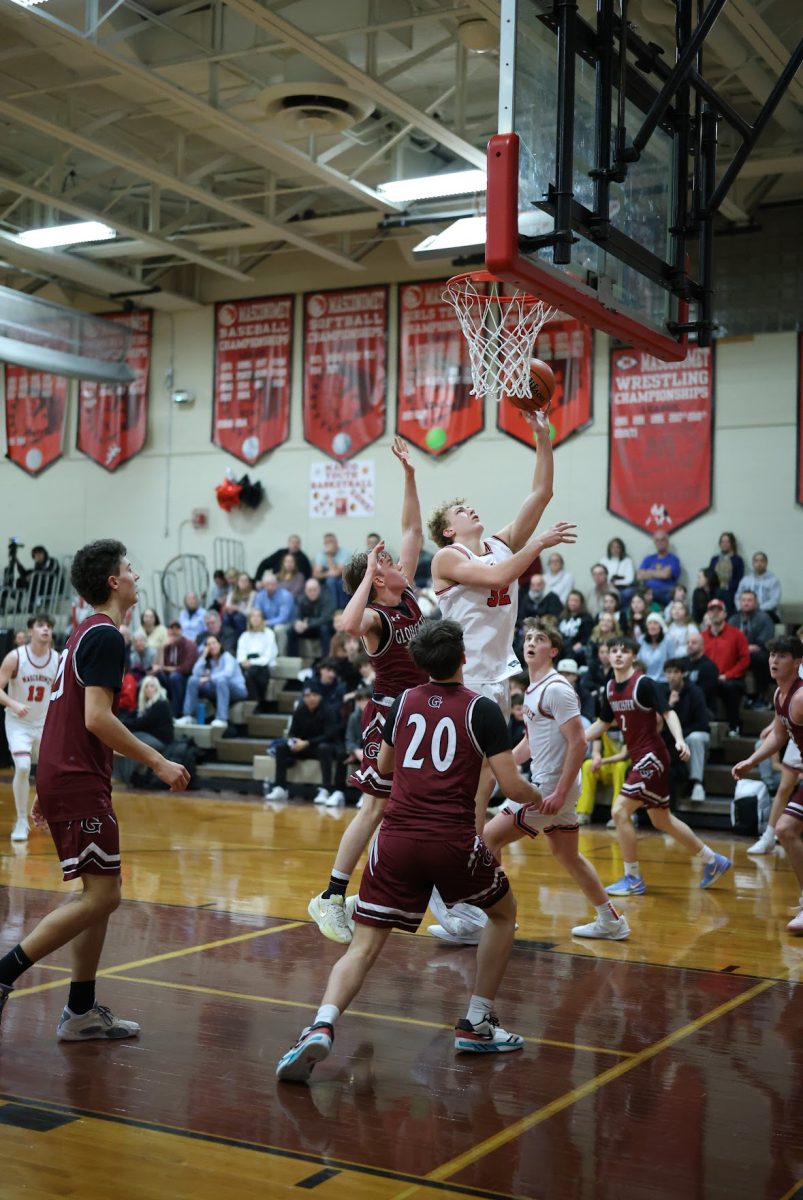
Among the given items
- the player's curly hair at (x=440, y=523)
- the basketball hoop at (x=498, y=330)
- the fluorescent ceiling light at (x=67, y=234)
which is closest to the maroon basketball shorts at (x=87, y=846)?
the player's curly hair at (x=440, y=523)

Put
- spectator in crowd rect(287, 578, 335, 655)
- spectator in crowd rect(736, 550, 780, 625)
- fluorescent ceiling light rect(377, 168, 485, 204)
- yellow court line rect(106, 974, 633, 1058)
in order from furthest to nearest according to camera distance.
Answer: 1. spectator in crowd rect(287, 578, 335, 655)
2. spectator in crowd rect(736, 550, 780, 625)
3. fluorescent ceiling light rect(377, 168, 485, 204)
4. yellow court line rect(106, 974, 633, 1058)

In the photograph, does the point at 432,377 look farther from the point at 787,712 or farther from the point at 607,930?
the point at 607,930

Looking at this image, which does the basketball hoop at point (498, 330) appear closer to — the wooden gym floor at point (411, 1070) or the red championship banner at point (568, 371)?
the wooden gym floor at point (411, 1070)

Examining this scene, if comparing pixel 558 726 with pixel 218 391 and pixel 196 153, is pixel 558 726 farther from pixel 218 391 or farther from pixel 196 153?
pixel 218 391

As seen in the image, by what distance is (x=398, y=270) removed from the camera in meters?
18.8

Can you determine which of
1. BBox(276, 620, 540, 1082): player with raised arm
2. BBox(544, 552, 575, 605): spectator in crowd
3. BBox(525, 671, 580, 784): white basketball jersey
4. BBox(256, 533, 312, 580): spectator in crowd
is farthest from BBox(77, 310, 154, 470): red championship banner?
BBox(276, 620, 540, 1082): player with raised arm

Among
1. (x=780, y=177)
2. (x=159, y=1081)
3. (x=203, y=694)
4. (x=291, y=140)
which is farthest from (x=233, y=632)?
(x=159, y=1081)

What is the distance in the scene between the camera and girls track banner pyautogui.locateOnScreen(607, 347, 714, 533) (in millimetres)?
16734

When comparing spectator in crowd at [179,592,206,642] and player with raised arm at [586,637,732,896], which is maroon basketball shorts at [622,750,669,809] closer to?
player with raised arm at [586,637,732,896]

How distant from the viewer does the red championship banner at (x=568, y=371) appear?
17.4 m

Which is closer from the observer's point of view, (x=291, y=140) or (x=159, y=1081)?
(x=159, y=1081)

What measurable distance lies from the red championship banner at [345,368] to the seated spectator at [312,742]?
562cm

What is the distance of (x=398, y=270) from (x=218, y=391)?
3494 millimetres

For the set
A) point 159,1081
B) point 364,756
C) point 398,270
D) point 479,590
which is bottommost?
point 159,1081
